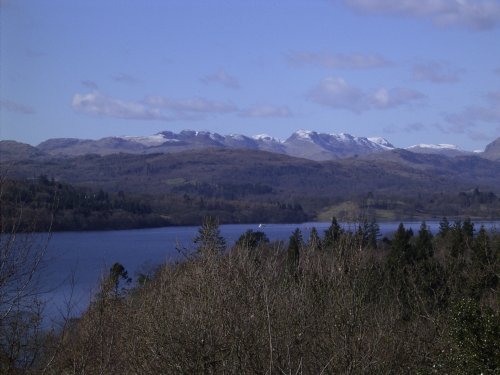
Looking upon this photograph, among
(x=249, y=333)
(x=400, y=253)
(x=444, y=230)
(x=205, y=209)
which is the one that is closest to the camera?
(x=249, y=333)

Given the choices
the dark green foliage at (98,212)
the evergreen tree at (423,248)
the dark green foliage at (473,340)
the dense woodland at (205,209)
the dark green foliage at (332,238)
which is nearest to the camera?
the dark green foliage at (473,340)

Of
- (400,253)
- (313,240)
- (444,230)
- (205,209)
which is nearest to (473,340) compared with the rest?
(313,240)

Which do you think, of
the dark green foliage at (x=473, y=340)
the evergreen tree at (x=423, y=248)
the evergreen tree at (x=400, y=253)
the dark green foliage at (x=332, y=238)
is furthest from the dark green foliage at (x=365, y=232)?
the evergreen tree at (x=423, y=248)

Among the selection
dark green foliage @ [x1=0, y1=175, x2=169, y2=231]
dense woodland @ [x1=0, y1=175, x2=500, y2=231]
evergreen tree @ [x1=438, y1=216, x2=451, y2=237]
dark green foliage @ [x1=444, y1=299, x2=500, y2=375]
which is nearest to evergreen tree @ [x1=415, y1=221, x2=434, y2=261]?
evergreen tree @ [x1=438, y1=216, x2=451, y2=237]

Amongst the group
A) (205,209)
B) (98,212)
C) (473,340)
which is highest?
(205,209)

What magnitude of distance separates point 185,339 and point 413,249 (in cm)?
2899

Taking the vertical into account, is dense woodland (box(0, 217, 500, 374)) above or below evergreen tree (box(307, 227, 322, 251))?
below

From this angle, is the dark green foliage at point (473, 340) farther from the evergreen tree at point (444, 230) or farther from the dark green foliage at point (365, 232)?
the evergreen tree at point (444, 230)

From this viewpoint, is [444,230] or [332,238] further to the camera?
[444,230]

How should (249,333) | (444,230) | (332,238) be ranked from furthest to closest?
(444,230), (332,238), (249,333)

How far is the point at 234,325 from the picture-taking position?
10.4 meters

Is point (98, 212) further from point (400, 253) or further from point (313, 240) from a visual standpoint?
point (313, 240)

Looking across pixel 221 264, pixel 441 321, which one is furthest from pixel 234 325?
pixel 441 321

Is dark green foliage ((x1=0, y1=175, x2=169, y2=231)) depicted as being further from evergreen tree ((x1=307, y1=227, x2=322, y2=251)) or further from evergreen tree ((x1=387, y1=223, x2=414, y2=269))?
evergreen tree ((x1=307, y1=227, x2=322, y2=251))
